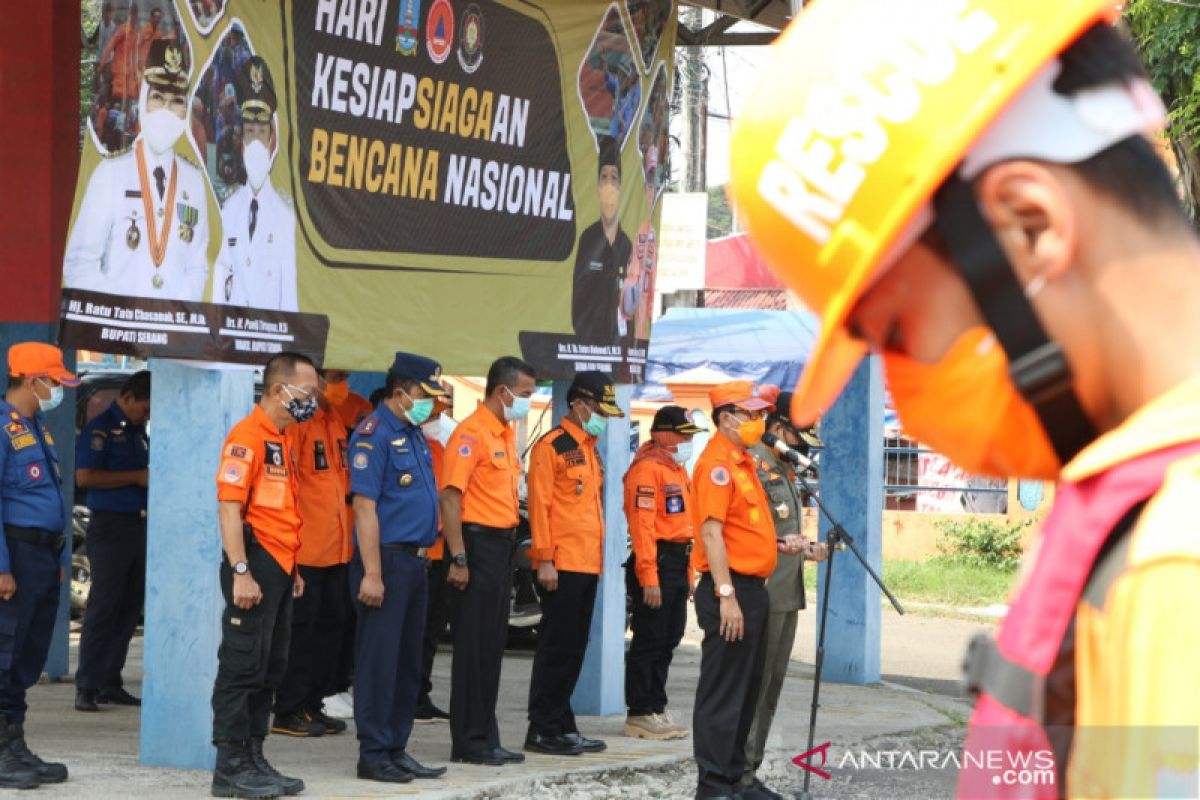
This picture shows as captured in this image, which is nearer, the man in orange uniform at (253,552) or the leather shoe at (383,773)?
the man in orange uniform at (253,552)

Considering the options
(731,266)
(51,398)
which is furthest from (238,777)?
(731,266)

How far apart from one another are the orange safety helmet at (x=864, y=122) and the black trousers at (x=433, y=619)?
9512 mm

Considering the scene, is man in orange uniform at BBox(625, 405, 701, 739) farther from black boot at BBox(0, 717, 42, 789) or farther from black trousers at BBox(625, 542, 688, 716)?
black boot at BBox(0, 717, 42, 789)

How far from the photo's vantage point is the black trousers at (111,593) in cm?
A: 1055

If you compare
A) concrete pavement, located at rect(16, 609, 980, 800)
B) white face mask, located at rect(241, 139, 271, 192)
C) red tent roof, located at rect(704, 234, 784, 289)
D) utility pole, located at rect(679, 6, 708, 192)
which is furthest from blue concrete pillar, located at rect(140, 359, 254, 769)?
red tent roof, located at rect(704, 234, 784, 289)

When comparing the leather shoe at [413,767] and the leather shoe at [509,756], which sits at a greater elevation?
the leather shoe at [413,767]

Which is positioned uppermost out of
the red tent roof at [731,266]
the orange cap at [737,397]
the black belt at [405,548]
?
the red tent roof at [731,266]

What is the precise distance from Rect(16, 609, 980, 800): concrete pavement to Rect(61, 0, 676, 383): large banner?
6.49 feet

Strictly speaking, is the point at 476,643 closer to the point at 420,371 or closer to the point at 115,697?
Result: the point at 420,371

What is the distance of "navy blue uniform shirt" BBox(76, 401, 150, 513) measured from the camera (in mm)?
10453

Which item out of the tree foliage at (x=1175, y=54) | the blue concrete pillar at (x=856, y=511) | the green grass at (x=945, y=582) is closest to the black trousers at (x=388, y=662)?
the blue concrete pillar at (x=856, y=511)

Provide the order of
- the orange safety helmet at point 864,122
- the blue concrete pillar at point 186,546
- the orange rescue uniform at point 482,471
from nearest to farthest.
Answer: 1. the orange safety helmet at point 864,122
2. the blue concrete pillar at point 186,546
3. the orange rescue uniform at point 482,471

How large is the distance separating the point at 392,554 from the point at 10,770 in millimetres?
1965

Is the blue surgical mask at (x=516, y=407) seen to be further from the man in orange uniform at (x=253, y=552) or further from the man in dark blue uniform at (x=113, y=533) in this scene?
the man in dark blue uniform at (x=113, y=533)
